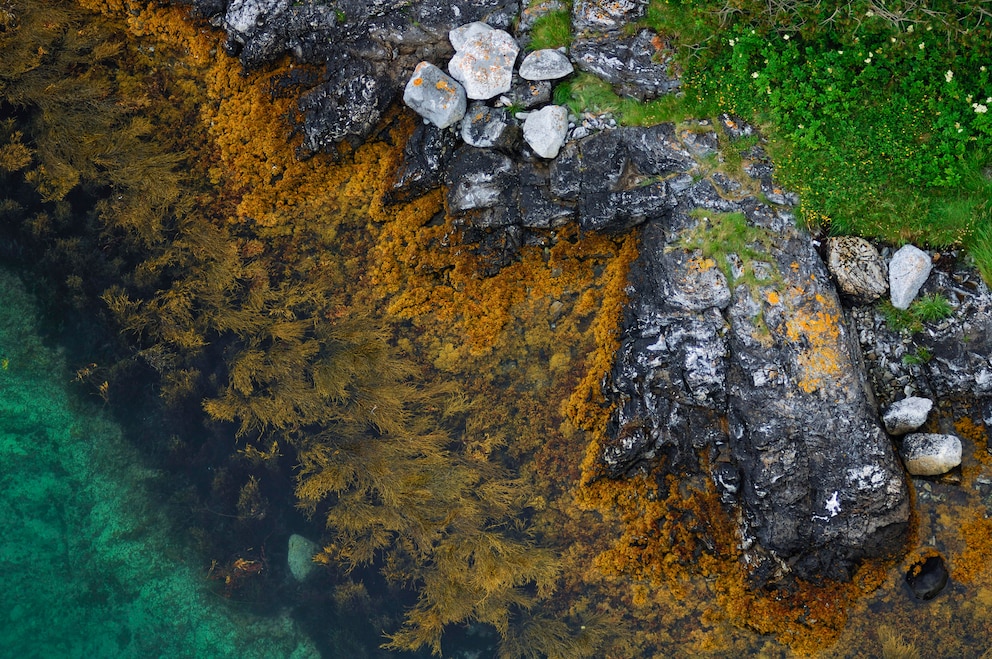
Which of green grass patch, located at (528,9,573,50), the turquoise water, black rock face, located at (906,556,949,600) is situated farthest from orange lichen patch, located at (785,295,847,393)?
the turquoise water

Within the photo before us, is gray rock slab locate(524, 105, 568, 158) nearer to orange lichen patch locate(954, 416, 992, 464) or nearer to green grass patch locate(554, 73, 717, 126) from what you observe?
green grass patch locate(554, 73, 717, 126)

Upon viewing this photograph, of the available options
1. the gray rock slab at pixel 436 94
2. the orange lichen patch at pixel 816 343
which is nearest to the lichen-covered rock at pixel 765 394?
the orange lichen patch at pixel 816 343

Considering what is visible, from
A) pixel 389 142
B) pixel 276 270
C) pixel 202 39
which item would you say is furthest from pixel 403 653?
pixel 202 39

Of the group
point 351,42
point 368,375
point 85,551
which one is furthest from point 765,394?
point 85,551

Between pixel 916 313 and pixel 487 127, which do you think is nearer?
pixel 916 313

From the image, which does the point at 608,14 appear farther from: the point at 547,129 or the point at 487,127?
the point at 487,127

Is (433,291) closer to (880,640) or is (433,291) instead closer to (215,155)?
(215,155)

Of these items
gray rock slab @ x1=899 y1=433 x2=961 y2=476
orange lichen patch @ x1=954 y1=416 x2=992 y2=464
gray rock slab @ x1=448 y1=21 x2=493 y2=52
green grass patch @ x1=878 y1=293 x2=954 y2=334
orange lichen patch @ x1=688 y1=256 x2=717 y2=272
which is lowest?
orange lichen patch @ x1=954 y1=416 x2=992 y2=464
